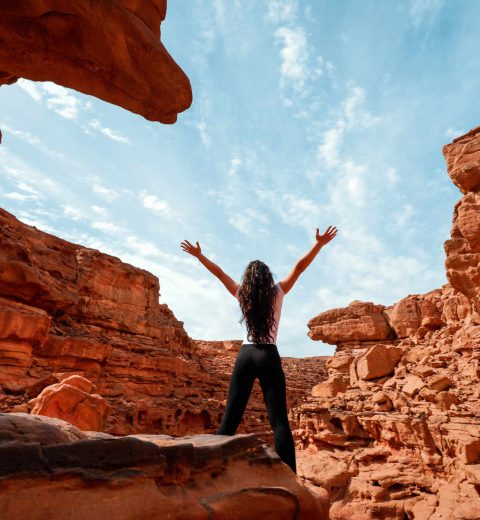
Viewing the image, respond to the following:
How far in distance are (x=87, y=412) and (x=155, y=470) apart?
23.5 feet

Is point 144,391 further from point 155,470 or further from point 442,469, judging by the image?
point 155,470

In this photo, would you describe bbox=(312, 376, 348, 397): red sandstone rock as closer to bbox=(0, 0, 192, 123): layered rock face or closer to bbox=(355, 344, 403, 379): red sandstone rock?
bbox=(355, 344, 403, 379): red sandstone rock

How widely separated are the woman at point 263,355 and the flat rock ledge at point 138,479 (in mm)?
181

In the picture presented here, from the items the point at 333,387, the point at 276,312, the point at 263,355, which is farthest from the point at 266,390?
the point at 333,387

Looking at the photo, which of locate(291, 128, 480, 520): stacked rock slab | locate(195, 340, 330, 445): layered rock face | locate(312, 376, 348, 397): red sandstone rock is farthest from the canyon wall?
locate(291, 128, 480, 520): stacked rock slab

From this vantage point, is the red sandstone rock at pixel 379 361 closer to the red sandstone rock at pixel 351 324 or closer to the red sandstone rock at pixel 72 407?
the red sandstone rock at pixel 351 324

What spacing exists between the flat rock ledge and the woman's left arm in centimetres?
126

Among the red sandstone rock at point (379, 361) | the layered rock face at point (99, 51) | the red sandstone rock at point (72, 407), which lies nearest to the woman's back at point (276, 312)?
the layered rock face at point (99, 51)

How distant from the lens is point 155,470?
2.24 m

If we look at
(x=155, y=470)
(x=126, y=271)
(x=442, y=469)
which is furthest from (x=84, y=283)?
(x=155, y=470)

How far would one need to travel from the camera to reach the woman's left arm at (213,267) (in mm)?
3557

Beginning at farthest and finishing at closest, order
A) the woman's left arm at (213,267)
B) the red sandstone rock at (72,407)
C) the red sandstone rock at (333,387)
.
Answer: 1. the red sandstone rock at (333,387)
2. the red sandstone rock at (72,407)
3. the woman's left arm at (213,267)

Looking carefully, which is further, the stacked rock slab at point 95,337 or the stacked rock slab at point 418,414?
the stacked rock slab at point 95,337

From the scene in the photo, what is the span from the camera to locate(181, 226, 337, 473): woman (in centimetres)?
294
